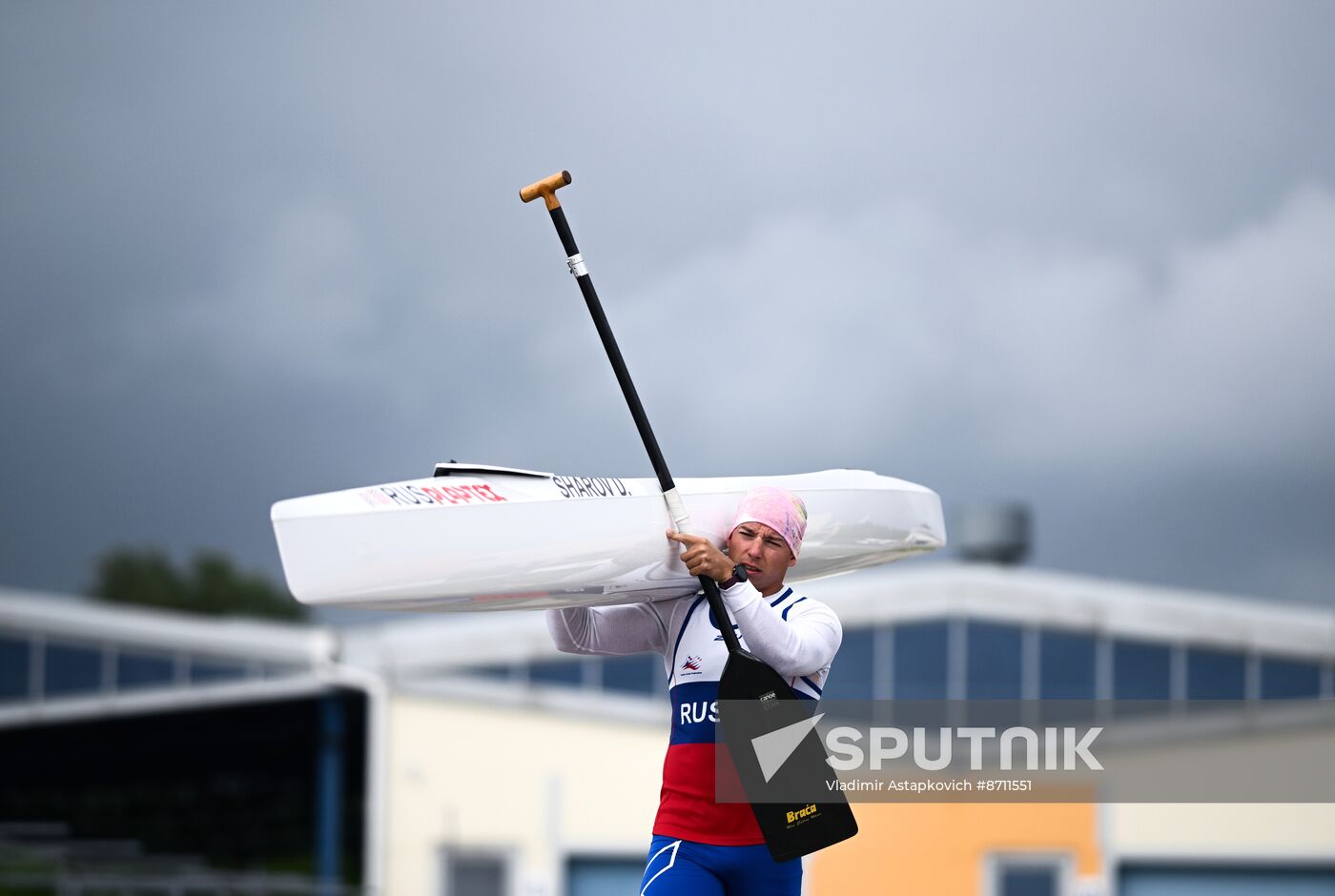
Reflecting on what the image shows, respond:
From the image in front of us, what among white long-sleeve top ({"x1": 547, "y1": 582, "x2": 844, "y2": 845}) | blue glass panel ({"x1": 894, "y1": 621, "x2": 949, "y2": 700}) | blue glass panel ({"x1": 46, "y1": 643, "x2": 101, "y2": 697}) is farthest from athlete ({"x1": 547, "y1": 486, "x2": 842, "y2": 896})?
blue glass panel ({"x1": 46, "y1": 643, "x2": 101, "y2": 697})

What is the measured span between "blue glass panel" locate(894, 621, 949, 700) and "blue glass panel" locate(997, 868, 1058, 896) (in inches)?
104

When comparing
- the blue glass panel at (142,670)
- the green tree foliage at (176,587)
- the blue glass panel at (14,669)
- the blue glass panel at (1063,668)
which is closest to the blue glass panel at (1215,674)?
the blue glass panel at (1063,668)

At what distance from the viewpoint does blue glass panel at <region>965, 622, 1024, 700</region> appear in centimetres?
1794

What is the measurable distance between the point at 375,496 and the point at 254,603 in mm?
68681

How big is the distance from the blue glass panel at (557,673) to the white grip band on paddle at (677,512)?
14707 mm

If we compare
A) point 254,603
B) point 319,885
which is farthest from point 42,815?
point 254,603

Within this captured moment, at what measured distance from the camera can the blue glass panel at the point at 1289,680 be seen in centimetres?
1742

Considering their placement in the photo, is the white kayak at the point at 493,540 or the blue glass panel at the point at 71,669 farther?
the blue glass panel at the point at 71,669

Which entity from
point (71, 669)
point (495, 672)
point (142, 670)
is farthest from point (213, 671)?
point (495, 672)

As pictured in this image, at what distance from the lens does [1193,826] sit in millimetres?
14930

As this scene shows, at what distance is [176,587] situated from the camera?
234 ft

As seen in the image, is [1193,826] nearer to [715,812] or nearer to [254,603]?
[715,812]
